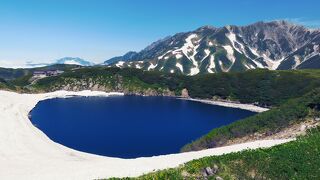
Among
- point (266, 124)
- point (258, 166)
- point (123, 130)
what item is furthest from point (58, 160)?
point (266, 124)

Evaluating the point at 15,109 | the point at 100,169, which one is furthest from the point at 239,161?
the point at 15,109

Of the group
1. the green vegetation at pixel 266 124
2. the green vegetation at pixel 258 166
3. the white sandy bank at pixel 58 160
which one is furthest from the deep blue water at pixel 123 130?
the green vegetation at pixel 258 166

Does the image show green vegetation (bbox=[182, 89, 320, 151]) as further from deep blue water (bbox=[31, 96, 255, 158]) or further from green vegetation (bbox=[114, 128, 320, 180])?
green vegetation (bbox=[114, 128, 320, 180])

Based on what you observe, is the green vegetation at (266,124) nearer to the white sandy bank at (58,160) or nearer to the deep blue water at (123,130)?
the deep blue water at (123,130)

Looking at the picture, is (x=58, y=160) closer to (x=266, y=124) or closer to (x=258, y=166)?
(x=258, y=166)

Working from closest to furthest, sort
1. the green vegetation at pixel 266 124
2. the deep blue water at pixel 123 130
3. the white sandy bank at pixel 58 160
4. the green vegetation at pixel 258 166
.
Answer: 1. the green vegetation at pixel 258 166
2. the white sandy bank at pixel 58 160
3. the green vegetation at pixel 266 124
4. the deep blue water at pixel 123 130
